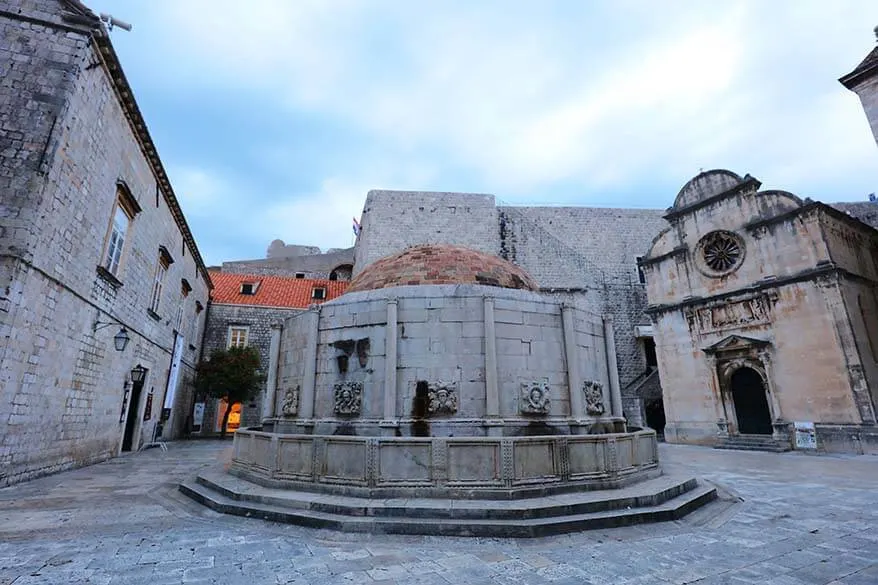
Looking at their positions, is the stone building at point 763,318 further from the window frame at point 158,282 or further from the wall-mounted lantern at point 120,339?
the window frame at point 158,282

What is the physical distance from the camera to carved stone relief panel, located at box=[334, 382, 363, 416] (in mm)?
7680

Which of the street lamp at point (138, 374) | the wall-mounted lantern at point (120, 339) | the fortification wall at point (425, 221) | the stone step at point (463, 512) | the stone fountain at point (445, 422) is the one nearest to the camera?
the stone step at point (463, 512)

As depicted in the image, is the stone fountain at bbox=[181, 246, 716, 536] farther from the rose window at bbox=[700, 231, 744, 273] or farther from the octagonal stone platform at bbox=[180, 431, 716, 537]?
the rose window at bbox=[700, 231, 744, 273]

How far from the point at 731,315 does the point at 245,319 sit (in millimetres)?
25362

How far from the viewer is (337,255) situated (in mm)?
38781

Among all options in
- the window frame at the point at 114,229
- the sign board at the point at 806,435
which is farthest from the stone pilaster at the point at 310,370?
the sign board at the point at 806,435

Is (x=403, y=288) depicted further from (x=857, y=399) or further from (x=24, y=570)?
(x=857, y=399)

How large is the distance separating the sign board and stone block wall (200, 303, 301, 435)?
23.5m

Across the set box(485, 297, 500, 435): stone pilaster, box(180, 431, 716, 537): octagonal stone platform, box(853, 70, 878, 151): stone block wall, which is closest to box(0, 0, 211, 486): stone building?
box(180, 431, 716, 537): octagonal stone platform

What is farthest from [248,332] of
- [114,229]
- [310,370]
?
[310,370]

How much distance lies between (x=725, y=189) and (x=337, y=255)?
29.3 meters

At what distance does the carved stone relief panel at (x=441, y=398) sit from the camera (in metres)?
7.36

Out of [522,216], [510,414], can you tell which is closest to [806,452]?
[510,414]

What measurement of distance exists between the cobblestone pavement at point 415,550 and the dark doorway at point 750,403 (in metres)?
12.1
